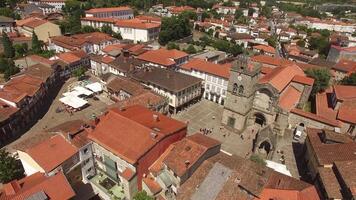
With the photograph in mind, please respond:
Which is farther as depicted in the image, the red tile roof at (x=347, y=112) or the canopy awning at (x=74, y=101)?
the canopy awning at (x=74, y=101)

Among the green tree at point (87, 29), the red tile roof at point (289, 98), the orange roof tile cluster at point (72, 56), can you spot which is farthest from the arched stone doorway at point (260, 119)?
the green tree at point (87, 29)

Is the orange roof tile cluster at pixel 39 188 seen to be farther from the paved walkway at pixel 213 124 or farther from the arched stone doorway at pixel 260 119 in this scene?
the arched stone doorway at pixel 260 119

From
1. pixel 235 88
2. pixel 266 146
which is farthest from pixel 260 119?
pixel 266 146

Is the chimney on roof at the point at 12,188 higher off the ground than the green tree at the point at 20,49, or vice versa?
the green tree at the point at 20,49

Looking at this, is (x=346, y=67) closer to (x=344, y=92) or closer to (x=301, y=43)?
(x=344, y=92)

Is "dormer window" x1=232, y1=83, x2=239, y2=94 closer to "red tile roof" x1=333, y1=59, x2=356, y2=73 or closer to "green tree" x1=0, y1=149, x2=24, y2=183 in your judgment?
"green tree" x1=0, y1=149, x2=24, y2=183

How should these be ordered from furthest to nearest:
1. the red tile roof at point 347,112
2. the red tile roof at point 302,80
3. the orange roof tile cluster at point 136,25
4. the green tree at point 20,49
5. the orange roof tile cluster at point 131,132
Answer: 1. the orange roof tile cluster at point 136,25
2. the green tree at point 20,49
3. the red tile roof at point 302,80
4. the red tile roof at point 347,112
5. the orange roof tile cluster at point 131,132
